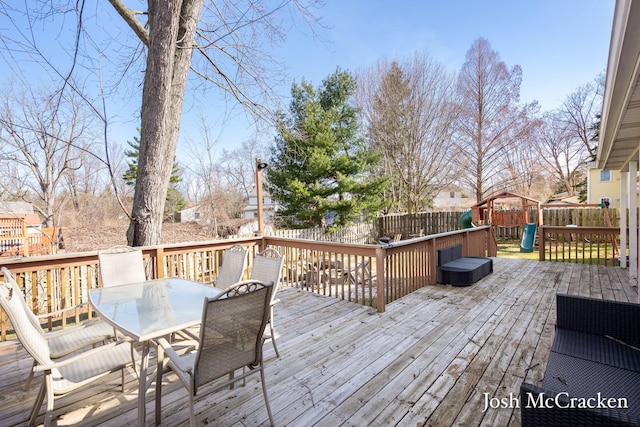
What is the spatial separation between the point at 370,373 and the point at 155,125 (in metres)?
4.48

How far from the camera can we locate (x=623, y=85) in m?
2.24

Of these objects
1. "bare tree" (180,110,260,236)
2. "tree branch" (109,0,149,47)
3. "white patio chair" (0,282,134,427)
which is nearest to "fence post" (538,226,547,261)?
"white patio chair" (0,282,134,427)

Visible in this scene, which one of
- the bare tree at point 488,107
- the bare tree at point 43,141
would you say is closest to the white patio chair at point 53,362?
the bare tree at point 43,141

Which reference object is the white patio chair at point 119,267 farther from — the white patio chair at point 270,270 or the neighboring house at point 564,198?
the neighboring house at point 564,198

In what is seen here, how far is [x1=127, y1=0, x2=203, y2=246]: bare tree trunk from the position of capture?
441 centimetres

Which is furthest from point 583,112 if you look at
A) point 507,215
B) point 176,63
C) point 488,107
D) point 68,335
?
point 68,335

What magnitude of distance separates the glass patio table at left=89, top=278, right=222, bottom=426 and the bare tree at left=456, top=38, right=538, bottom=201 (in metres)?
15.0

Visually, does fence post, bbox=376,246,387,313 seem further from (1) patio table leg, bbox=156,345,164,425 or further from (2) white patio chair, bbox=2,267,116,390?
(2) white patio chair, bbox=2,267,116,390

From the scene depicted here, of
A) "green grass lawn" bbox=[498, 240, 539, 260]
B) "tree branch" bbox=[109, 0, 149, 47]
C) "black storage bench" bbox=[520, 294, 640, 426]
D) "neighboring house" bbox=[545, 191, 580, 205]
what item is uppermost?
"tree branch" bbox=[109, 0, 149, 47]

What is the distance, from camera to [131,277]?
332 centimetres

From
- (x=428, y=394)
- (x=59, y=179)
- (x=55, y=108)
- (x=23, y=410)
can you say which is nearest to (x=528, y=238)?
(x=428, y=394)

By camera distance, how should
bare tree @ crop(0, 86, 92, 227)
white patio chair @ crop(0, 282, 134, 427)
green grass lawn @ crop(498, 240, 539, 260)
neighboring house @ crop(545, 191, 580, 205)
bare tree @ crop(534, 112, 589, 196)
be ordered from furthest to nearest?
bare tree @ crop(534, 112, 589, 196), neighboring house @ crop(545, 191, 580, 205), green grass lawn @ crop(498, 240, 539, 260), bare tree @ crop(0, 86, 92, 227), white patio chair @ crop(0, 282, 134, 427)

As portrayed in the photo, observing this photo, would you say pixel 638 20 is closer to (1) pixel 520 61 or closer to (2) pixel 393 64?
(2) pixel 393 64

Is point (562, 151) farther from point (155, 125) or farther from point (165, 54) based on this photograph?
point (155, 125)
